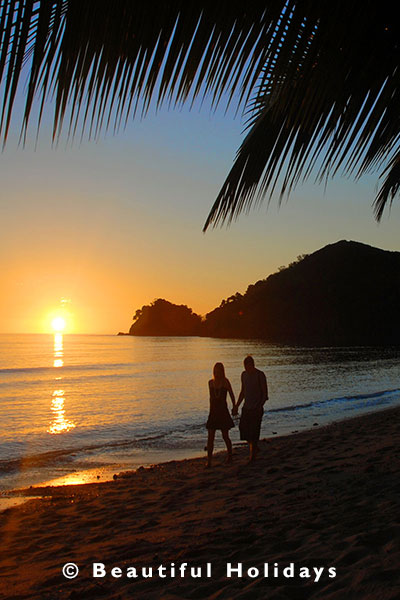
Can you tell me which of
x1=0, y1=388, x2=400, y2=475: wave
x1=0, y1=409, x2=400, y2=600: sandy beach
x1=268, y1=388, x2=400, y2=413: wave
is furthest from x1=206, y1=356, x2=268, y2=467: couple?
x1=268, y1=388, x2=400, y2=413: wave

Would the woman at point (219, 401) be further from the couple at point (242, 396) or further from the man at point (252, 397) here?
the man at point (252, 397)

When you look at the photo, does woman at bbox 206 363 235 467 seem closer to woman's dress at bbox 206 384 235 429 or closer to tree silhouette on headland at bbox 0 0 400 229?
woman's dress at bbox 206 384 235 429

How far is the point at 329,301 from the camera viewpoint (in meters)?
137

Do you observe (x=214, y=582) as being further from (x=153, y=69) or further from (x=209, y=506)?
(x=153, y=69)

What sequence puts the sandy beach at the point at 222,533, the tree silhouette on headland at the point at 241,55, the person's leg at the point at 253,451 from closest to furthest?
the tree silhouette on headland at the point at 241,55 → the sandy beach at the point at 222,533 → the person's leg at the point at 253,451

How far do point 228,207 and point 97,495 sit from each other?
6952 mm

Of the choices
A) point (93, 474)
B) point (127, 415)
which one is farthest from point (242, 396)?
point (127, 415)

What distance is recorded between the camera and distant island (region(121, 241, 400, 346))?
123 metres

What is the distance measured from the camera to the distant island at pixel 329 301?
12344 cm

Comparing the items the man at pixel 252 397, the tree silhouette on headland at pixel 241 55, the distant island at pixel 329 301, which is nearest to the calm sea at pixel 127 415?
the man at pixel 252 397

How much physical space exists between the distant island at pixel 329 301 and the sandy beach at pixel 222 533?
10527 centimetres

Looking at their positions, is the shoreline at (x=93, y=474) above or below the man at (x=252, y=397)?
below

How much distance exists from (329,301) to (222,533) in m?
137

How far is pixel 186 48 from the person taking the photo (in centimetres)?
122
